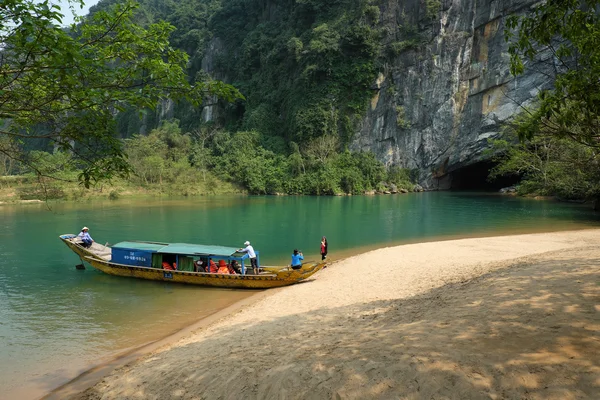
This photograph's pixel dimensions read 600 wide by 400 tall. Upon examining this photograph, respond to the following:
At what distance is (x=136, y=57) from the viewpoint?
15.2 feet

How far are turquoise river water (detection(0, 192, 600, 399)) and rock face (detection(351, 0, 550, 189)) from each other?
1827 centimetres

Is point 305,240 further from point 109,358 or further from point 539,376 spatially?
point 539,376

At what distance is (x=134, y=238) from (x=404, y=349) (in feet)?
64.3

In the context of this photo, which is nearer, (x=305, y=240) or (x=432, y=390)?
(x=432, y=390)

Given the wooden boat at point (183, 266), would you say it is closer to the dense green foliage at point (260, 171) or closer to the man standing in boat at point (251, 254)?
the man standing in boat at point (251, 254)

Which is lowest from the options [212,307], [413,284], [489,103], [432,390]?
[212,307]

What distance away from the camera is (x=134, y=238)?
21.0 meters

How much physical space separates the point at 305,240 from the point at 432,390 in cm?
1712

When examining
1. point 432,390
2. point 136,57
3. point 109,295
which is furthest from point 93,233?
point 432,390

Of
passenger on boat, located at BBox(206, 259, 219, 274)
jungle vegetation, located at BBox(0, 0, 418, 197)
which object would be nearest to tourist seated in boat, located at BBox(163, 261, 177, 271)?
passenger on boat, located at BBox(206, 259, 219, 274)

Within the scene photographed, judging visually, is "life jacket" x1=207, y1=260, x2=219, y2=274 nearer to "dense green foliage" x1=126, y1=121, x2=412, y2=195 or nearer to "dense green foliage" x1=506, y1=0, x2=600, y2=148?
"dense green foliage" x1=506, y1=0, x2=600, y2=148

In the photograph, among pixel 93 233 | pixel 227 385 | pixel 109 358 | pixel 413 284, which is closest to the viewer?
pixel 227 385

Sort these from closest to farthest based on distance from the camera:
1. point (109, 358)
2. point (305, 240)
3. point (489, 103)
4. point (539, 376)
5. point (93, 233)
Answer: point (539, 376)
point (109, 358)
point (305, 240)
point (93, 233)
point (489, 103)

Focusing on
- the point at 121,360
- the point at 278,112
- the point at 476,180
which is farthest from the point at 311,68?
the point at 121,360
